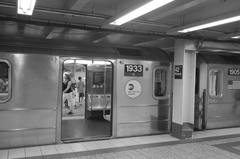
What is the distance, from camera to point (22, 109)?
17.5 feet

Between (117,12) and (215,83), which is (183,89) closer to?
(215,83)

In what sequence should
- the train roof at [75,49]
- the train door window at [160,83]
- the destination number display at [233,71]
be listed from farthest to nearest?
the destination number display at [233,71], the train door window at [160,83], the train roof at [75,49]

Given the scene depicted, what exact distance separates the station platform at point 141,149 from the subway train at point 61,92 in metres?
0.32

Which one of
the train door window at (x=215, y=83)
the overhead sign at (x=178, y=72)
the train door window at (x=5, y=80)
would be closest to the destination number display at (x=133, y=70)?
the overhead sign at (x=178, y=72)

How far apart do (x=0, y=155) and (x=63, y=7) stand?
10.6 feet

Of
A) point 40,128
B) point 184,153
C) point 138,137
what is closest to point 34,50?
point 40,128

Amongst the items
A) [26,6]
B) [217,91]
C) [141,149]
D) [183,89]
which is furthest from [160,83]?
[26,6]

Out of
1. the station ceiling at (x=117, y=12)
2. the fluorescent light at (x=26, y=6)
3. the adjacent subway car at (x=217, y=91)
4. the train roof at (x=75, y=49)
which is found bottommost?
the adjacent subway car at (x=217, y=91)

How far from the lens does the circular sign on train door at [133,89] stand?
6512 millimetres

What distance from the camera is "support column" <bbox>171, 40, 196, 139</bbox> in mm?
6418

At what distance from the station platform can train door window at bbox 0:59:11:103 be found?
3.86ft

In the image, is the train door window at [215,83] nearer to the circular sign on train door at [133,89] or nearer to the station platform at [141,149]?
the station platform at [141,149]

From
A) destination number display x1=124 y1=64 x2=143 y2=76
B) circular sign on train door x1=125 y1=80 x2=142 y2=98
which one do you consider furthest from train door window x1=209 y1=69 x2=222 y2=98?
circular sign on train door x1=125 y1=80 x2=142 y2=98

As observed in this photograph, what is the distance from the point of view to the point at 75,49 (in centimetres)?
598
